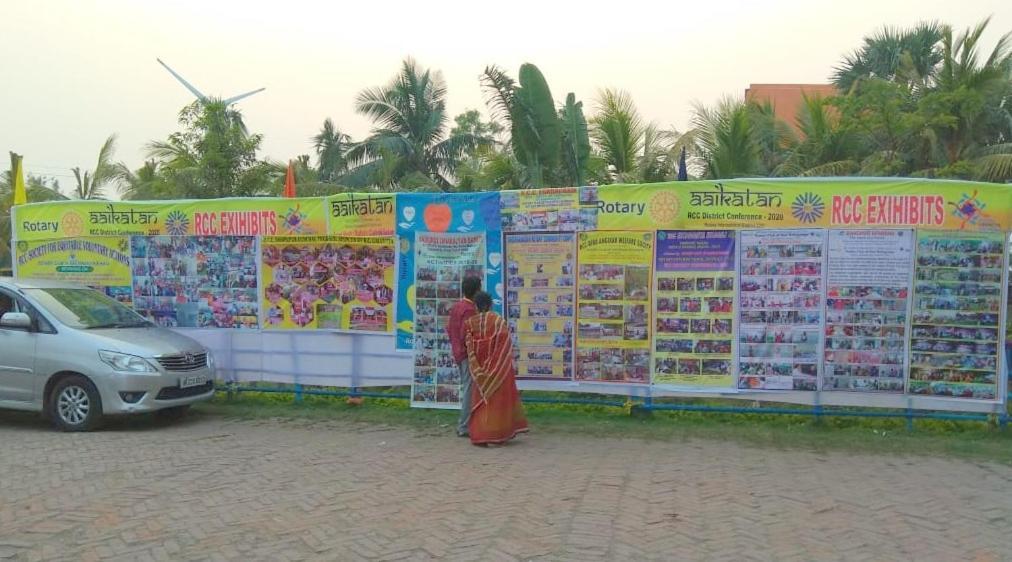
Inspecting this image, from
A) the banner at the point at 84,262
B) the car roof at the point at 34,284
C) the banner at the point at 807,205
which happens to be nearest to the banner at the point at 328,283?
the banner at the point at 84,262

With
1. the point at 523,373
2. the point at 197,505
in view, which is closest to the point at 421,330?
the point at 523,373

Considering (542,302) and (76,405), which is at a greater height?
(542,302)

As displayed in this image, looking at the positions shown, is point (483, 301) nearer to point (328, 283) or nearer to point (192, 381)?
point (328, 283)

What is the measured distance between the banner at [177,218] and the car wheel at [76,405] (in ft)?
7.11

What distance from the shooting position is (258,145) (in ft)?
54.0

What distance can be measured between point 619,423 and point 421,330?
7.76 ft

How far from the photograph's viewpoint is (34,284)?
9.00 metres

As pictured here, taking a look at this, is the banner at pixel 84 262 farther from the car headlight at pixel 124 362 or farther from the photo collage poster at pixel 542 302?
the photo collage poster at pixel 542 302

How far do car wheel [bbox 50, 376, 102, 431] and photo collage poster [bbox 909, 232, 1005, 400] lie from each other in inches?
330

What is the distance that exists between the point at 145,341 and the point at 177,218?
1.75 metres

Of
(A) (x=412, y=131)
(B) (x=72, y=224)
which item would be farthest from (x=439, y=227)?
(A) (x=412, y=131)

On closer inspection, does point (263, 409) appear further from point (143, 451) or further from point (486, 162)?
point (486, 162)

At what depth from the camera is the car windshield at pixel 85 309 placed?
8.51 meters

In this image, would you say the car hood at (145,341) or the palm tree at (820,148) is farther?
the palm tree at (820,148)
